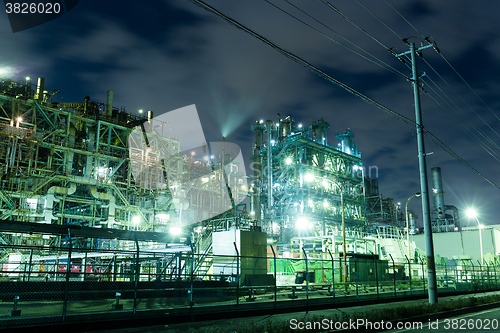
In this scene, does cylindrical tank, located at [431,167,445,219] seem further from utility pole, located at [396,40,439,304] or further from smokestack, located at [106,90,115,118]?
utility pole, located at [396,40,439,304]

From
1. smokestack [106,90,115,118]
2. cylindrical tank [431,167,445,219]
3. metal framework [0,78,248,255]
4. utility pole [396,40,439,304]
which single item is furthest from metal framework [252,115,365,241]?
utility pole [396,40,439,304]

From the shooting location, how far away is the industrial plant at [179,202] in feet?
91.4

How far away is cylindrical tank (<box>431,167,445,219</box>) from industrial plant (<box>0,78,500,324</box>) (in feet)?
39.9

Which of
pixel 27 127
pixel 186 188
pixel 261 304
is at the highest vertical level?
pixel 27 127

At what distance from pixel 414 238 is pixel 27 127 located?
7256cm

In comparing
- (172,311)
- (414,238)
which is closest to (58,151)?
(172,311)

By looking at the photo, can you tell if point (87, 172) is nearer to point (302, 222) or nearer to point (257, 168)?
point (302, 222)

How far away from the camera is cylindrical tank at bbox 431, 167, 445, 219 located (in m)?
83.5

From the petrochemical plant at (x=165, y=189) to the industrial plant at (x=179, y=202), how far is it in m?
0.17

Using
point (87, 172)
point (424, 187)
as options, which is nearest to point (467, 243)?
point (424, 187)

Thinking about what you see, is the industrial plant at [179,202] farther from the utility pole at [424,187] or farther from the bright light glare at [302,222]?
the utility pole at [424,187]

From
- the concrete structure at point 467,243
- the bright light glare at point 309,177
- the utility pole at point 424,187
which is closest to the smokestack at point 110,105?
the bright light glare at point 309,177

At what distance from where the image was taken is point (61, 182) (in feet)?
143

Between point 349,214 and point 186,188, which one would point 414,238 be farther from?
point 186,188
